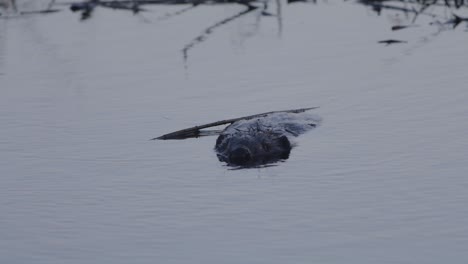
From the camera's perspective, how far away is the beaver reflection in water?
8.55 meters

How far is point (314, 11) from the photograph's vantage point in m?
14.8

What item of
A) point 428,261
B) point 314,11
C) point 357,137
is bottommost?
point 314,11

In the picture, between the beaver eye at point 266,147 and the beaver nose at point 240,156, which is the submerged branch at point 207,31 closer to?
the beaver eye at point 266,147

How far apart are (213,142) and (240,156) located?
0.53 meters

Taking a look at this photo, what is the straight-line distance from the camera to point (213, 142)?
9016mm

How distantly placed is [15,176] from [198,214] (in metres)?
1.66

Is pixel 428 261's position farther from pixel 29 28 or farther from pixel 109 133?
pixel 29 28

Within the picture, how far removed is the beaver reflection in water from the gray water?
0.13 m

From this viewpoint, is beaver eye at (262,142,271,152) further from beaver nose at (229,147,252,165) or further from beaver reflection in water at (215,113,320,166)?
beaver nose at (229,147,252,165)

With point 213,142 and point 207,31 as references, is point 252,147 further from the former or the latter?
point 207,31

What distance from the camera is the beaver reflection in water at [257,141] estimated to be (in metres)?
8.55

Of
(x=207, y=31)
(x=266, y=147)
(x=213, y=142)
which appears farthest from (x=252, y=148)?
(x=207, y=31)

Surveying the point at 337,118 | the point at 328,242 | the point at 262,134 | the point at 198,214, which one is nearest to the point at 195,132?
the point at 262,134

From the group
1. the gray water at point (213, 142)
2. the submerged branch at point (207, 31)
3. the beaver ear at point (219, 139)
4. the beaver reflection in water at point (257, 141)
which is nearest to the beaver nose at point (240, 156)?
the beaver reflection in water at point (257, 141)
